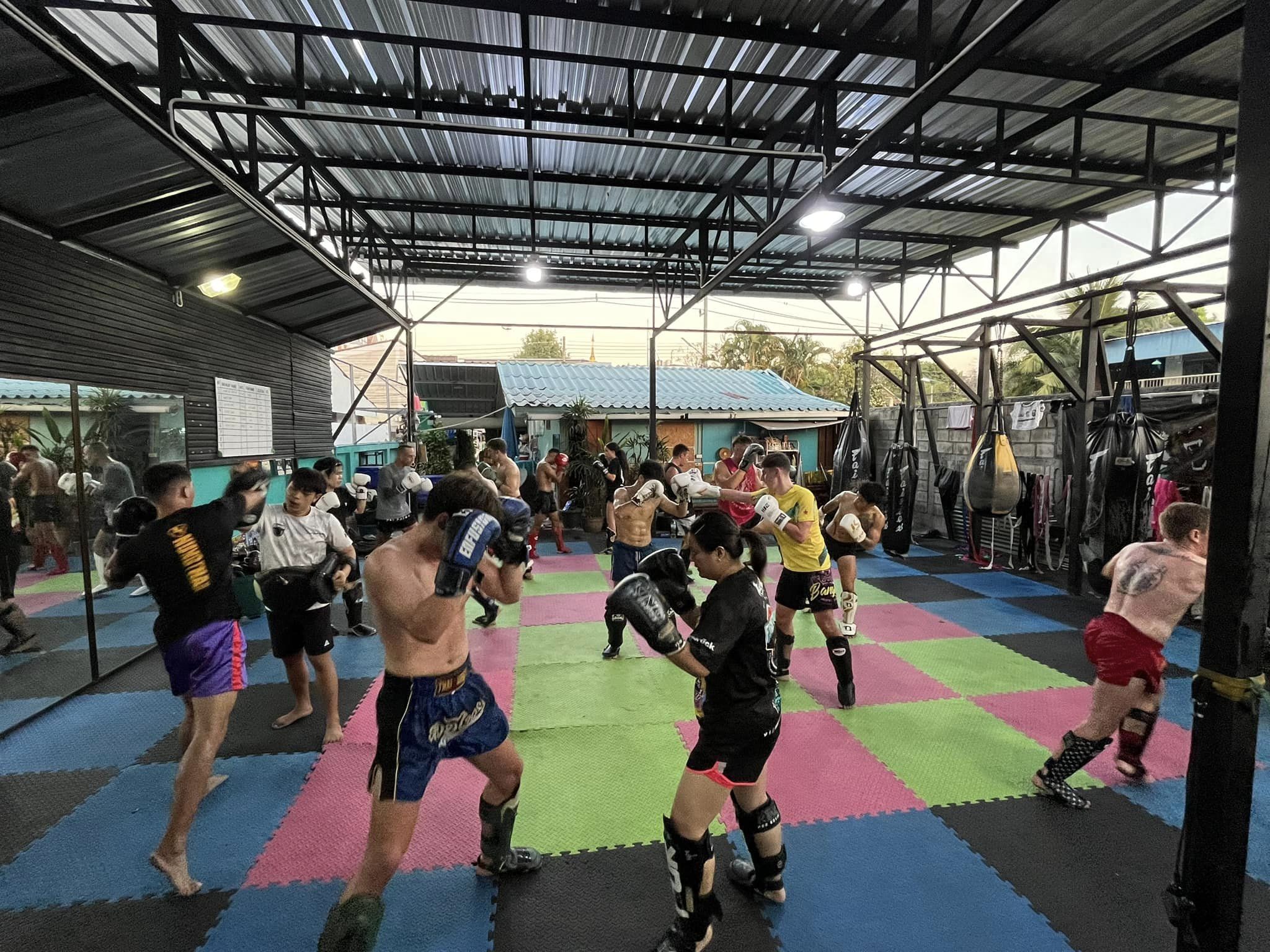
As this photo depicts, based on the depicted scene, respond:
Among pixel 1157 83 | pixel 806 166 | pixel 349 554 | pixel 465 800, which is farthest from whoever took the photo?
pixel 806 166

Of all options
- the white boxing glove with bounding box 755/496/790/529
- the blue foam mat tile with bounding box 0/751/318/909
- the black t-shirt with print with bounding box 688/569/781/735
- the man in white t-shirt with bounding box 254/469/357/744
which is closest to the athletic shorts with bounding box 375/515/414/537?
the man in white t-shirt with bounding box 254/469/357/744

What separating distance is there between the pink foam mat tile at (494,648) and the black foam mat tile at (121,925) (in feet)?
7.82

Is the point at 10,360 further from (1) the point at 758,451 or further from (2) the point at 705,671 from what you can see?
(1) the point at 758,451

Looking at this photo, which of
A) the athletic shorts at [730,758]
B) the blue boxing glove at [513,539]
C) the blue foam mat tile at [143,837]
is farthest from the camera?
the blue foam mat tile at [143,837]

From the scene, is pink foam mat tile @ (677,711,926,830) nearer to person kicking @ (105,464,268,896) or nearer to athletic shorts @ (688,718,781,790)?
athletic shorts @ (688,718,781,790)

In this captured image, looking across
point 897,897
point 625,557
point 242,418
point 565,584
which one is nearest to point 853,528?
point 625,557

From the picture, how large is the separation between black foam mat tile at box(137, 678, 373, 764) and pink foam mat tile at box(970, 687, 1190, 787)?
4.60 meters

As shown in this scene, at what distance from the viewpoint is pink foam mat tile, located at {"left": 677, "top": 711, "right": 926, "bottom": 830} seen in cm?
313

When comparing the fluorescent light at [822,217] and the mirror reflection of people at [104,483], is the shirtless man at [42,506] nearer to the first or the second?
the mirror reflection of people at [104,483]

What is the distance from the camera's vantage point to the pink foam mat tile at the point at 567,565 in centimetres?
859

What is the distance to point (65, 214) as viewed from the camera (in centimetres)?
446

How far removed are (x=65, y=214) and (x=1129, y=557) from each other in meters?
7.43

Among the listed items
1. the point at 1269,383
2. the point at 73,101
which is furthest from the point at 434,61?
the point at 1269,383

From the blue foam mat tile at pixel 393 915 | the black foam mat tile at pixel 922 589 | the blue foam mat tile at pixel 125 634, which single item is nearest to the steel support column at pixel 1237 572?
the blue foam mat tile at pixel 393 915
